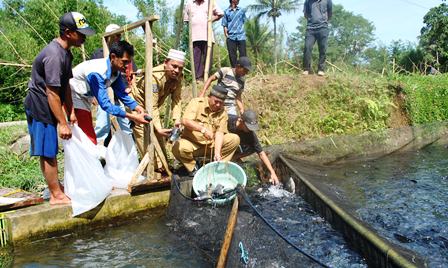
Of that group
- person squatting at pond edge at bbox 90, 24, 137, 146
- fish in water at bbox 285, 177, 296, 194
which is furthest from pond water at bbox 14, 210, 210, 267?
fish in water at bbox 285, 177, 296, 194

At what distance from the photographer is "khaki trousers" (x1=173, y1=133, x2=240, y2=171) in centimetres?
513

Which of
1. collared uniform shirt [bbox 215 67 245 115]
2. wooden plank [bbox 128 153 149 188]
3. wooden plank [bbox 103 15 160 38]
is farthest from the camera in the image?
collared uniform shirt [bbox 215 67 245 115]

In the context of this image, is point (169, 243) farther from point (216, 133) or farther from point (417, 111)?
point (417, 111)

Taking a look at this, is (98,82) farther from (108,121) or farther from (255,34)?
(255,34)

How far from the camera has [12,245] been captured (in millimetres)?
3928

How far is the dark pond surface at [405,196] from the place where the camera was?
4305 millimetres

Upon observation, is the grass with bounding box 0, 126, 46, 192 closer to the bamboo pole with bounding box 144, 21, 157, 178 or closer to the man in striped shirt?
the bamboo pole with bounding box 144, 21, 157, 178

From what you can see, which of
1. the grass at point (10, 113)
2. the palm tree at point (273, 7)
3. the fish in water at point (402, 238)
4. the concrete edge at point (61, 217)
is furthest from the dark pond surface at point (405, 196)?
the palm tree at point (273, 7)

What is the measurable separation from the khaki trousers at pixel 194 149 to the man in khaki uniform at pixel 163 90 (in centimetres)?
24

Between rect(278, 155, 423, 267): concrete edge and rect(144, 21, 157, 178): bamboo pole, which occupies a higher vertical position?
rect(144, 21, 157, 178): bamboo pole

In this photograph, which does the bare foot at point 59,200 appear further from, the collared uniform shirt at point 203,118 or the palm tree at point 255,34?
the palm tree at point 255,34

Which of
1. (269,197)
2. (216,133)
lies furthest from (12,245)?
(269,197)

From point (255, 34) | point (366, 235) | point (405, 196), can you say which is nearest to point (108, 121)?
point (366, 235)

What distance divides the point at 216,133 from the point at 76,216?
187 cm
